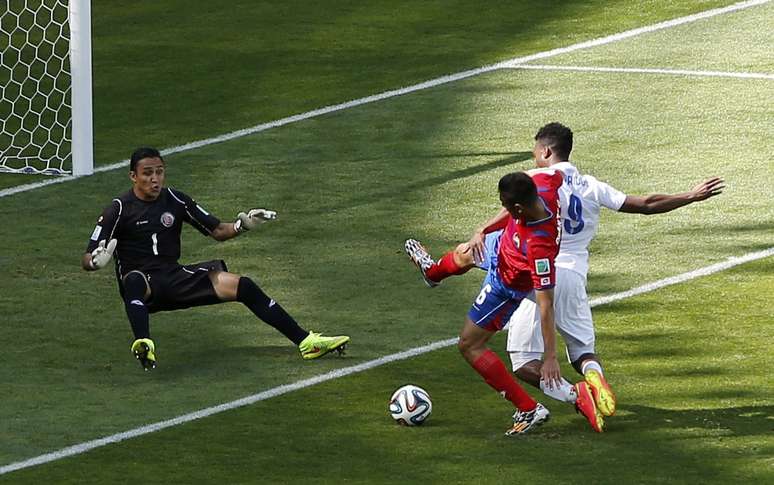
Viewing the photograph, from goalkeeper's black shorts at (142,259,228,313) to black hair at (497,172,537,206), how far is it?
2600mm

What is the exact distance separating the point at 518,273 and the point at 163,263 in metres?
2.67

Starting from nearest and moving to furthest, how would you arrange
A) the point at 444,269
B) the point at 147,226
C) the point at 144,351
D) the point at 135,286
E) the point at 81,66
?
the point at 444,269 → the point at 144,351 → the point at 135,286 → the point at 147,226 → the point at 81,66

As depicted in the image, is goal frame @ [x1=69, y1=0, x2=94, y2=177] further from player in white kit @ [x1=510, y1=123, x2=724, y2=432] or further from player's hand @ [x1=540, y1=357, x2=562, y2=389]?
player's hand @ [x1=540, y1=357, x2=562, y2=389]

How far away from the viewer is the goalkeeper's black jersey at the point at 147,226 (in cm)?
1045

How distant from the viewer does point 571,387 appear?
8797mm

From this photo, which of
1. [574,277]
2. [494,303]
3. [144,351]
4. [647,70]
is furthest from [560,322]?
[647,70]

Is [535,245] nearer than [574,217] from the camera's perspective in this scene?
Yes

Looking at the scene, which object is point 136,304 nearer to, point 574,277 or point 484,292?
point 484,292

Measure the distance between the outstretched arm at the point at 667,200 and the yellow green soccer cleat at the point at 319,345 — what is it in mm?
Result: 2148

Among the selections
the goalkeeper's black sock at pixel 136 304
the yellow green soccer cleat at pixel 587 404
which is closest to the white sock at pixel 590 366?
the yellow green soccer cleat at pixel 587 404

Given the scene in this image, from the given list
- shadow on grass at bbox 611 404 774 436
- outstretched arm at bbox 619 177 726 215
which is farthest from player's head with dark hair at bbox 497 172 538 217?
shadow on grass at bbox 611 404 774 436

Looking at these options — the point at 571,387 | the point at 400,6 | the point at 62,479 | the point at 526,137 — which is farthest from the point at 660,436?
the point at 400,6

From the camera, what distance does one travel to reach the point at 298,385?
32.5ft

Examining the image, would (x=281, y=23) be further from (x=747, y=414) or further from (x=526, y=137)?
(x=747, y=414)
